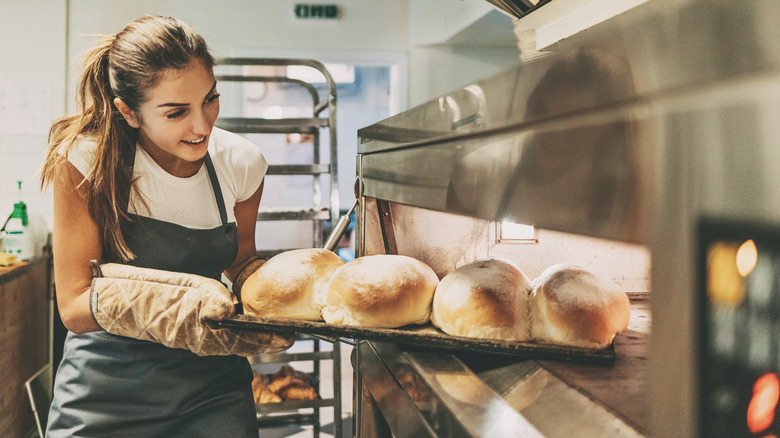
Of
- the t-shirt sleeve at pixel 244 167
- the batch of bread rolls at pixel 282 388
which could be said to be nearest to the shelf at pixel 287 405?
the batch of bread rolls at pixel 282 388

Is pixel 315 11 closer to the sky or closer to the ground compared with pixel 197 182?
closer to the sky

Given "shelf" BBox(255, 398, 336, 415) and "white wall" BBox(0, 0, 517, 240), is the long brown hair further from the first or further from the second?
"white wall" BBox(0, 0, 517, 240)

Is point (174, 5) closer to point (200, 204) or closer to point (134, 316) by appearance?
point (200, 204)

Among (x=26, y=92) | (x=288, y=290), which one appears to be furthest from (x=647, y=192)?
(x=26, y=92)

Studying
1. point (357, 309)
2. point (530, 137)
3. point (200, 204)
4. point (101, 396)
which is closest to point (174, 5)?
point (200, 204)

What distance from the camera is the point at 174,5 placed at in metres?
3.56

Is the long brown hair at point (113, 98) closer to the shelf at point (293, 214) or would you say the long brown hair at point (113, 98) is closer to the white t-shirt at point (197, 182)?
the white t-shirt at point (197, 182)

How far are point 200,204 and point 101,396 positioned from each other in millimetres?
519

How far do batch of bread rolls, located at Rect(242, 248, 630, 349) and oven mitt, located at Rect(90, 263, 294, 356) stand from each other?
0.05 metres

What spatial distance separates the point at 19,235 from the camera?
283 cm

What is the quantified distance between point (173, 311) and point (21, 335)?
2324 millimetres

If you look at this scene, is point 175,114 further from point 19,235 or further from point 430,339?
point 19,235

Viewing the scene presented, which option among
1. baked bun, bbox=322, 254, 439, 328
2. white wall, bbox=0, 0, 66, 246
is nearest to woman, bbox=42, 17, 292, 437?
baked bun, bbox=322, 254, 439, 328

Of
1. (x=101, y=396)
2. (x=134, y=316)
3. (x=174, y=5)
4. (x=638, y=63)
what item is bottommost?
(x=101, y=396)
